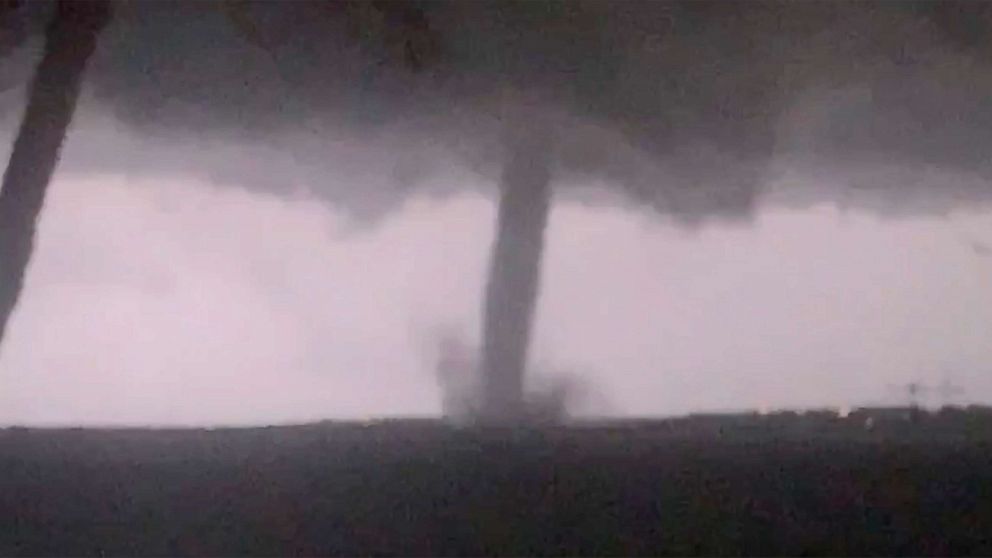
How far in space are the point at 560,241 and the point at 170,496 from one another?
0.61 ft

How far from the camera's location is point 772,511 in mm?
511

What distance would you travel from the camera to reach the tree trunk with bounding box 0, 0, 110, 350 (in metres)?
0.57

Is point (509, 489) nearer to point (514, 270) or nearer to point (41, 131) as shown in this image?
point (514, 270)

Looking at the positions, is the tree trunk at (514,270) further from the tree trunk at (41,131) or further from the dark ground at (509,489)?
the tree trunk at (41,131)

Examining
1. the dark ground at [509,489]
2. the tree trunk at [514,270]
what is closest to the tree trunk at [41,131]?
the dark ground at [509,489]

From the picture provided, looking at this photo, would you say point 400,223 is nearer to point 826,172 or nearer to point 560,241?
point 560,241

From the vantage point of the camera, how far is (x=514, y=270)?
56 centimetres

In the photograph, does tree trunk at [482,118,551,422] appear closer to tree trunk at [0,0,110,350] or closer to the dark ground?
the dark ground

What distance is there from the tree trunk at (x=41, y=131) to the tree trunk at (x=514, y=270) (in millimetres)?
193

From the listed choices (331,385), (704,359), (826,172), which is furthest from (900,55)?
(331,385)

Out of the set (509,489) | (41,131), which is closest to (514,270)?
(509,489)

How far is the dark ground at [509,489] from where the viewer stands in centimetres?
51

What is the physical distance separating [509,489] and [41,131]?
26 cm

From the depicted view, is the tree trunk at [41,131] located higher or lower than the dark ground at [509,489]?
higher
